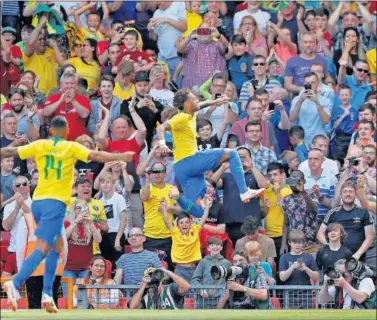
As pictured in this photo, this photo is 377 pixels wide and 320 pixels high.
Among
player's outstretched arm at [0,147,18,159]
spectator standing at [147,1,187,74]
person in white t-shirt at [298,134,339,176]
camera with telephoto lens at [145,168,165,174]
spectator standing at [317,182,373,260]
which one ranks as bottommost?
spectator standing at [317,182,373,260]

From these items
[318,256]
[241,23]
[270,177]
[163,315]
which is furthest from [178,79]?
[163,315]

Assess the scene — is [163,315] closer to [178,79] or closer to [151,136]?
[151,136]

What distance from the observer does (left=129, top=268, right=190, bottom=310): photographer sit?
1798cm

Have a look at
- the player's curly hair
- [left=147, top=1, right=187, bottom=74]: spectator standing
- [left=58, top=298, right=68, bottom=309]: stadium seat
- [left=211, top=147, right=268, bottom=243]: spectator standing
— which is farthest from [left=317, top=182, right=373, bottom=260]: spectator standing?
[left=147, top=1, right=187, bottom=74]: spectator standing

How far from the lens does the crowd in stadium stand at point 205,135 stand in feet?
61.9

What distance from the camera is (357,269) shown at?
17359 mm

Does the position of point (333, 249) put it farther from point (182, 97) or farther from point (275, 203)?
point (182, 97)

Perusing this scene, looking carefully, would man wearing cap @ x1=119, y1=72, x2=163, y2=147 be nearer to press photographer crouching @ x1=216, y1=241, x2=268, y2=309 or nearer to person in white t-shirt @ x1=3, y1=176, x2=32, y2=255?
person in white t-shirt @ x1=3, y1=176, x2=32, y2=255

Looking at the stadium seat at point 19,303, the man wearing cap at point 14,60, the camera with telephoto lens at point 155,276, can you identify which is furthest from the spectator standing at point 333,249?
the man wearing cap at point 14,60

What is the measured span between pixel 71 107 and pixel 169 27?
3.18 metres

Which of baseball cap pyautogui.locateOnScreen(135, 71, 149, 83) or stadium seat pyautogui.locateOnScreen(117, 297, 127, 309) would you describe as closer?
stadium seat pyautogui.locateOnScreen(117, 297, 127, 309)

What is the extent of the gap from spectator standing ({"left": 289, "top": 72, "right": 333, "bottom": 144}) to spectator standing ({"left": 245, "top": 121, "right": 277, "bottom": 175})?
4.20 ft

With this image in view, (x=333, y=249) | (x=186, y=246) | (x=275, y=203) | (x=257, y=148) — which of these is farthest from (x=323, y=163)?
(x=186, y=246)

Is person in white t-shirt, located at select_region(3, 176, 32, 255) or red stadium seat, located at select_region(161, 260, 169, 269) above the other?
person in white t-shirt, located at select_region(3, 176, 32, 255)
